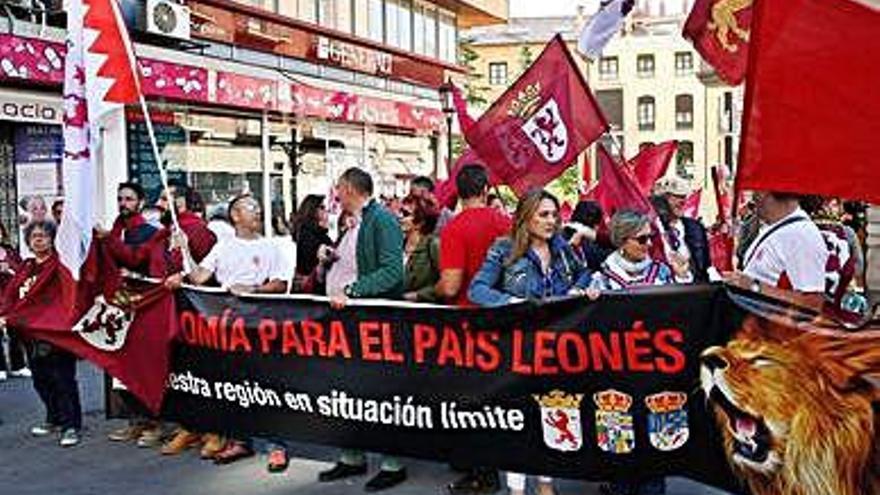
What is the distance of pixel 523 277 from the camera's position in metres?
6.13

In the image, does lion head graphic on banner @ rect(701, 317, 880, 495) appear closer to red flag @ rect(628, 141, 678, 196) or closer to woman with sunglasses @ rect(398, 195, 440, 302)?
woman with sunglasses @ rect(398, 195, 440, 302)

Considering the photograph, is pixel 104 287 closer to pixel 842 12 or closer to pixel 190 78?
pixel 842 12

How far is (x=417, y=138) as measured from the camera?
3031 cm

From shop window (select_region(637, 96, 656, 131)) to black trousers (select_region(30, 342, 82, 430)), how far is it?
85.2m

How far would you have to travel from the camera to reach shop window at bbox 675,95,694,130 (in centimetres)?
8975

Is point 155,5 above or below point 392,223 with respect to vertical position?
above

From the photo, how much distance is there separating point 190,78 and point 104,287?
39.2 ft

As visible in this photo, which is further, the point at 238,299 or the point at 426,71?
the point at 426,71

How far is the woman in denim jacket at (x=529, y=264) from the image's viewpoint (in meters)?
6.12

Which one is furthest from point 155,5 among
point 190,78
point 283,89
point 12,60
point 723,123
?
point 723,123

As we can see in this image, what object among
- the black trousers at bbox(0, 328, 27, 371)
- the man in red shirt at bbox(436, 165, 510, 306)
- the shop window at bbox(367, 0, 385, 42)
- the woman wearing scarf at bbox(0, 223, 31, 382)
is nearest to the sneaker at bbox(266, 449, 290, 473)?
the man in red shirt at bbox(436, 165, 510, 306)

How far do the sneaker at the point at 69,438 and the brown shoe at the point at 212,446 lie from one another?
47.1 inches

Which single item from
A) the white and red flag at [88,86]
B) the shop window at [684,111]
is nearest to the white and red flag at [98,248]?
the white and red flag at [88,86]

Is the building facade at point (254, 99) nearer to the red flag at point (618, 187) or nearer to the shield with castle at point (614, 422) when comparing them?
the red flag at point (618, 187)
